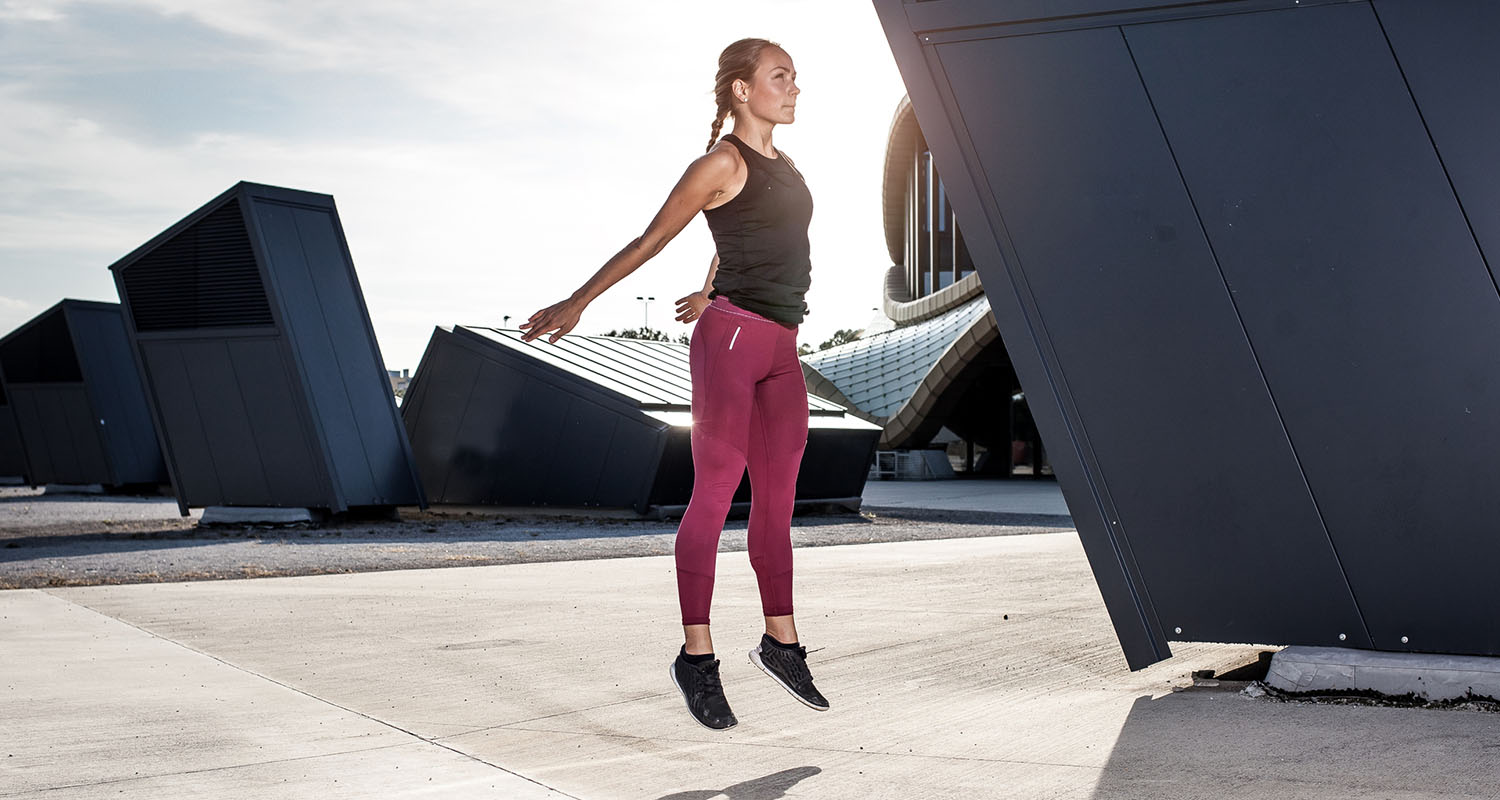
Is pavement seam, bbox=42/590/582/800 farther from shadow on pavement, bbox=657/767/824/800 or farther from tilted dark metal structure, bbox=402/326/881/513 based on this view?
tilted dark metal structure, bbox=402/326/881/513

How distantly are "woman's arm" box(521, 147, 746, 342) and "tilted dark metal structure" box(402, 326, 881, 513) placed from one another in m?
14.0

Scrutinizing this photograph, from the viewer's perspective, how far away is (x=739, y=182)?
363 cm

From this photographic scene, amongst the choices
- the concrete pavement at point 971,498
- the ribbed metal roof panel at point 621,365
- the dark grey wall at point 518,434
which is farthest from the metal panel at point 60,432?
the concrete pavement at point 971,498

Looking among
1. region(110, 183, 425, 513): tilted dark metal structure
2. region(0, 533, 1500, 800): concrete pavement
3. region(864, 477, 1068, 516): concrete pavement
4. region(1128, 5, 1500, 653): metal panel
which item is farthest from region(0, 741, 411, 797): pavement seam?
region(864, 477, 1068, 516): concrete pavement

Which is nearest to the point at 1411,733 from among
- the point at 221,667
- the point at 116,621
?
the point at 221,667

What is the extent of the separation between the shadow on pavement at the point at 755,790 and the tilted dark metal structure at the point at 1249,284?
5.99ft

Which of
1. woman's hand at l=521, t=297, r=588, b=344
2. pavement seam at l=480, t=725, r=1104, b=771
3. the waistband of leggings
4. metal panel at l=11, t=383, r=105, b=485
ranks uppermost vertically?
metal panel at l=11, t=383, r=105, b=485

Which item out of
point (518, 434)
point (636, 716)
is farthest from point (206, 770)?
point (518, 434)

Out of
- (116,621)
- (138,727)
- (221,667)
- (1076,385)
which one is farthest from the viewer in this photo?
(116,621)

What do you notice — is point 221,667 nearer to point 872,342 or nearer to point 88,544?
point 88,544

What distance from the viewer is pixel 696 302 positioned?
3967mm

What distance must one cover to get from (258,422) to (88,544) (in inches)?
161

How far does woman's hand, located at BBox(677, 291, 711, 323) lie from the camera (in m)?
3.96

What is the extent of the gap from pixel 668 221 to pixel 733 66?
0.51 m
